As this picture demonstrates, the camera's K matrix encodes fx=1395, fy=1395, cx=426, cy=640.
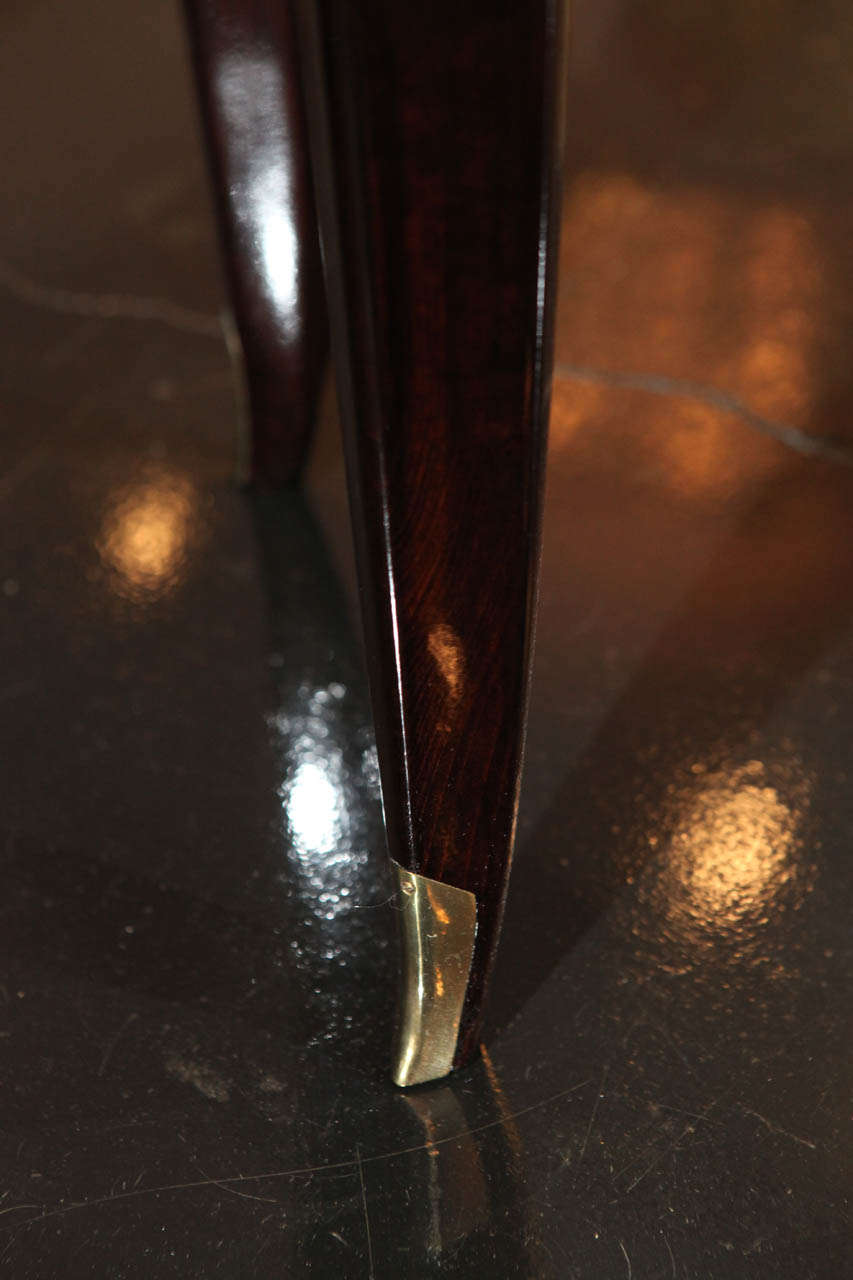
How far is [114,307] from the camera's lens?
1.44 m

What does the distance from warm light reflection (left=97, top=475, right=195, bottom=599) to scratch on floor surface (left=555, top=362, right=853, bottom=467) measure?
1.23 feet

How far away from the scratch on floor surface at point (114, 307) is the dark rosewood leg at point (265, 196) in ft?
1.01

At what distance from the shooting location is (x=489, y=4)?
45cm

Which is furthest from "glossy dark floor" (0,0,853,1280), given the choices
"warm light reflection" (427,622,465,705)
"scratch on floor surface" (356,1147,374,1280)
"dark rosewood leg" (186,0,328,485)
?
"warm light reflection" (427,622,465,705)

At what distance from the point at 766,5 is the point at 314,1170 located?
1.97m

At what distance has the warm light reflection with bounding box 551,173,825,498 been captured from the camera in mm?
1243

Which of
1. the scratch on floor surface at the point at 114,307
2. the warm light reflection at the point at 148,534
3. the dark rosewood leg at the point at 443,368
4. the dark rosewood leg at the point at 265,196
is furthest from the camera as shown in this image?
the scratch on floor surface at the point at 114,307

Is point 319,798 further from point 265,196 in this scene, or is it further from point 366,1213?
point 265,196

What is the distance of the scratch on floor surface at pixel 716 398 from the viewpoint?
122 cm

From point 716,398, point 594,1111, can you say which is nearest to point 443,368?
point 594,1111

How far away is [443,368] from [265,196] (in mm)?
560

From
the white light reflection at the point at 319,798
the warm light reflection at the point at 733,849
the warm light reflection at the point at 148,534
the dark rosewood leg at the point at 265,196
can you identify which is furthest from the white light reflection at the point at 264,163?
the warm light reflection at the point at 733,849

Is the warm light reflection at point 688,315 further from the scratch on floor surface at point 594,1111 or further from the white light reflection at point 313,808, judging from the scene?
the scratch on floor surface at point 594,1111

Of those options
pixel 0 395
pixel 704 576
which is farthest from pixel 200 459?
pixel 704 576
